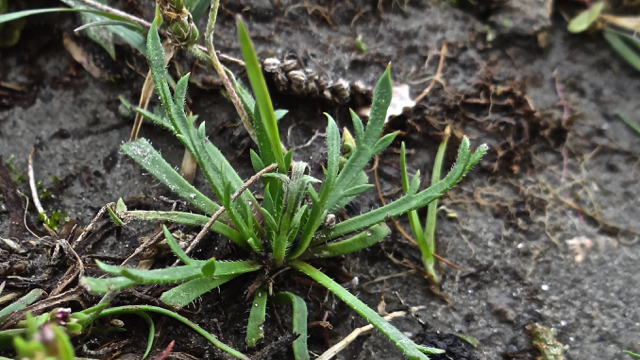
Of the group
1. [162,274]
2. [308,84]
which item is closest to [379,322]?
[162,274]

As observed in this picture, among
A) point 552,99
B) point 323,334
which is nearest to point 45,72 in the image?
point 323,334

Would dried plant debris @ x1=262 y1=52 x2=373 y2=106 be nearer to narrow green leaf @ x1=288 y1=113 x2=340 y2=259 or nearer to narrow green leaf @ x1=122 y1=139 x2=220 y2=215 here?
narrow green leaf @ x1=288 y1=113 x2=340 y2=259

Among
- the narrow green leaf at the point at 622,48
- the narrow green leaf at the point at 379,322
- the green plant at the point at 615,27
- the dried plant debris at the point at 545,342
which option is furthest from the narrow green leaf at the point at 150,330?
the narrow green leaf at the point at 622,48

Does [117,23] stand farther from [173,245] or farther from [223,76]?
[173,245]

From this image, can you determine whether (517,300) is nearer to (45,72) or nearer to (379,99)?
(379,99)

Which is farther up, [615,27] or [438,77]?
[615,27]

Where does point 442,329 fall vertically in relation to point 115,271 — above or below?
below

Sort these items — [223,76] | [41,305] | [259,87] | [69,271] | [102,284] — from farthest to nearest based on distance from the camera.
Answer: [223,76], [69,271], [41,305], [259,87], [102,284]
